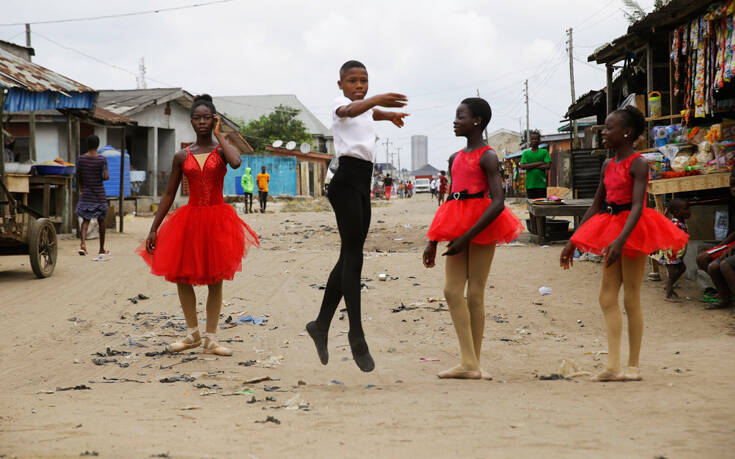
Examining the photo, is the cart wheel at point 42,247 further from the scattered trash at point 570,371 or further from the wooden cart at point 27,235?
the scattered trash at point 570,371

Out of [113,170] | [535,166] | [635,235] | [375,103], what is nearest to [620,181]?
[635,235]

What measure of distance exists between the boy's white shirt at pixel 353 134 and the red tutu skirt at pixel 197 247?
1.49 meters

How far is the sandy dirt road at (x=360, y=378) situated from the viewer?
3002 millimetres

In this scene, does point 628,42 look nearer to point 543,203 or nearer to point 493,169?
point 543,203

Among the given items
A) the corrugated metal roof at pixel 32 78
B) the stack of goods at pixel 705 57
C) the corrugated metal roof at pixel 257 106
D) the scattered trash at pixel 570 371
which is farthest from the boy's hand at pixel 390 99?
the corrugated metal roof at pixel 257 106

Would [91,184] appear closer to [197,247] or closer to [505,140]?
[197,247]

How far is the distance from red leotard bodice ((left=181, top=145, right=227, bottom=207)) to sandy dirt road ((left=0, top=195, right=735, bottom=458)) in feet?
4.21

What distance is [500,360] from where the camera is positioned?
5.41 metres

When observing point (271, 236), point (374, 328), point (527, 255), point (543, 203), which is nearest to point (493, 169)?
point (374, 328)

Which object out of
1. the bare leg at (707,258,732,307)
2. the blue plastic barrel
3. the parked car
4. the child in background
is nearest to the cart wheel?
the child in background

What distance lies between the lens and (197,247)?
5.25 metres

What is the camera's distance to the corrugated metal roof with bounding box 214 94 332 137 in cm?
6456

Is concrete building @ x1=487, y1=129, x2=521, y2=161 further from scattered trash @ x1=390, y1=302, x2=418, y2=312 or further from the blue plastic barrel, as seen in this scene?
scattered trash @ x1=390, y1=302, x2=418, y2=312

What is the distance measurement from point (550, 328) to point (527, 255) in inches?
168
